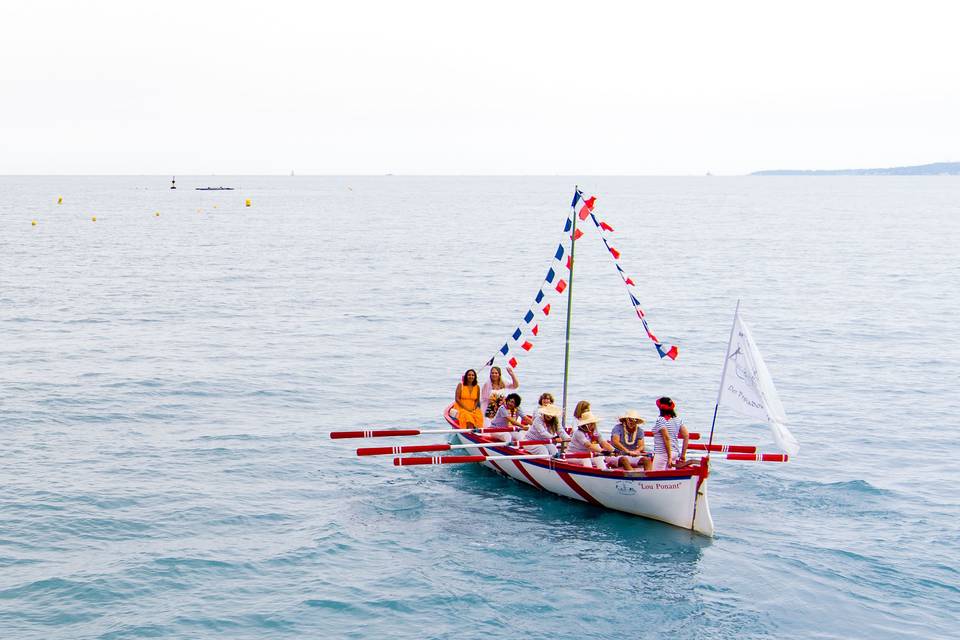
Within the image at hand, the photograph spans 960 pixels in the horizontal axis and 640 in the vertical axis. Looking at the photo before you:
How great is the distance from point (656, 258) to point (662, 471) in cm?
6190

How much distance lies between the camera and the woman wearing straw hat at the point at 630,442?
20.3 m

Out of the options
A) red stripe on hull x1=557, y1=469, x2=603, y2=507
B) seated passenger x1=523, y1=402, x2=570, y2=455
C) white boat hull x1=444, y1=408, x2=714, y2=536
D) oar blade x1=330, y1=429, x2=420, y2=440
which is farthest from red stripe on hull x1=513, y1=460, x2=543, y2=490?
oar blade x1=330, y1=429, x2=420, y2=440

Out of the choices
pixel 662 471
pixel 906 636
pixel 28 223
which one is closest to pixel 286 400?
pixel 662 471

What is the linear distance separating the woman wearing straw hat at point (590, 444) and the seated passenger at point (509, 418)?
2449 mm

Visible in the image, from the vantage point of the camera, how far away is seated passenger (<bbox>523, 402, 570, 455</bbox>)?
850 inches

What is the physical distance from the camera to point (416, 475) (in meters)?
23.8

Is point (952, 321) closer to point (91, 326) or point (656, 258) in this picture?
point (656, 258)

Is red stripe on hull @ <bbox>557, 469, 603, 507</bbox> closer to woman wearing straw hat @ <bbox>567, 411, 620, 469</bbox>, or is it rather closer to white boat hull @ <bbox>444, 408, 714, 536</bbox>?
white boat hull @ <bbox>444, 408, 714, 536</bbox>

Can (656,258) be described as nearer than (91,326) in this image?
No

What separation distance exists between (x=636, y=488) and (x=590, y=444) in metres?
1.48

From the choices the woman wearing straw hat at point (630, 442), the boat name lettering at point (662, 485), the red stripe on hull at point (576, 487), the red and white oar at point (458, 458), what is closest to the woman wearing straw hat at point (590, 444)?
the red and white oar at point (458, 458)

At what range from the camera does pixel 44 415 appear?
91.2ft

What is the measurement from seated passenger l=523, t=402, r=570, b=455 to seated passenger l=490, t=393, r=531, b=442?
1265mm

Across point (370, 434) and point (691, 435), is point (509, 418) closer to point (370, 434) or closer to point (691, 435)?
point (370, 434)
